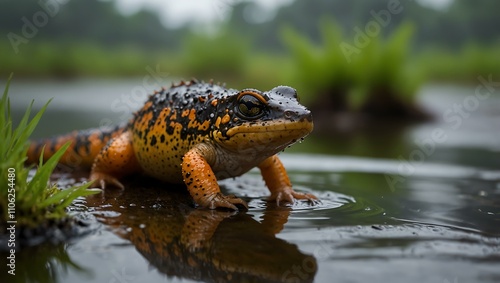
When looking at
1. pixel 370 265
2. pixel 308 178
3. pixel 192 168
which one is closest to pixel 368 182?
pixel 308 178

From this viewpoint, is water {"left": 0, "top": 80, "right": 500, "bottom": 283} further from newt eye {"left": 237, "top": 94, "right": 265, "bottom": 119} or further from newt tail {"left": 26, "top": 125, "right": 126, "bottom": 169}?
newt eye {"left": 237, "top": 94, "right": 265, "bottom": 119}

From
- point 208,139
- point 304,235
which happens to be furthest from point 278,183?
point 304,235

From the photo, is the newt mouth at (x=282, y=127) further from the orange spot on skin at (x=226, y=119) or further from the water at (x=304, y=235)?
the water at (x=304, y=235)

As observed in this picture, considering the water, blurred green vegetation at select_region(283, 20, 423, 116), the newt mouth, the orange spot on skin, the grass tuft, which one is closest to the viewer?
the water

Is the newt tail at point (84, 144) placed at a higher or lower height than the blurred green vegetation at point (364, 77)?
lower

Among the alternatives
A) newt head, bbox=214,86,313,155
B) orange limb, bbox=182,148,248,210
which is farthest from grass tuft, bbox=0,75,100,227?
newt head, bbox=214,86,313,155

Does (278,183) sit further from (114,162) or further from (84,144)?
(84,144)

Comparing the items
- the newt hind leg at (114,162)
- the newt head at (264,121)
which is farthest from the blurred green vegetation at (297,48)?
the newt head at (264,121)
